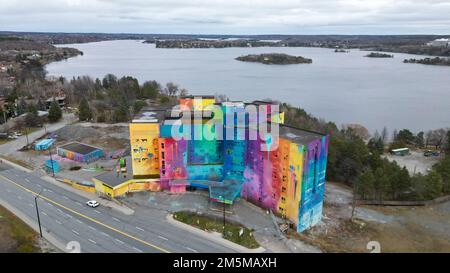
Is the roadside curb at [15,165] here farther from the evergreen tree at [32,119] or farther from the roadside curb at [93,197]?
the evergreen tree at [32,119]

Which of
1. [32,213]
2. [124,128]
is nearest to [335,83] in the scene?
[124,128]

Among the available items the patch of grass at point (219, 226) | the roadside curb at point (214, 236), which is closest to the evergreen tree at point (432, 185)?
the patch of grass at point (219, 226)

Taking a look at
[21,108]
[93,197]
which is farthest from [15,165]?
[21,108]

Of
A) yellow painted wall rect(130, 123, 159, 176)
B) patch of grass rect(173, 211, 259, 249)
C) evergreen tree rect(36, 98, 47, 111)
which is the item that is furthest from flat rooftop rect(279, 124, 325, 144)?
evergreen tree rect(36, 98, 47, 111)

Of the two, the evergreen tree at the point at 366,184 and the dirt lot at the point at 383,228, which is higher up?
the evergreen tree at the point at 366,184

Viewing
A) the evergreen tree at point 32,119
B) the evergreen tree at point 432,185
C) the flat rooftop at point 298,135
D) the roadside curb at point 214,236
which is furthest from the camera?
the evergreen tree at point 32,119

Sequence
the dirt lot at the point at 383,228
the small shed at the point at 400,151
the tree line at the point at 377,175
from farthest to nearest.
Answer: the small shed at the point at 400,151 < the tree line at the point at 377,175 < the dirt lot at the point at 383,228

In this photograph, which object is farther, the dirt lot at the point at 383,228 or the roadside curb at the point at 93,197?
the roadside curb at the point at 93,197
